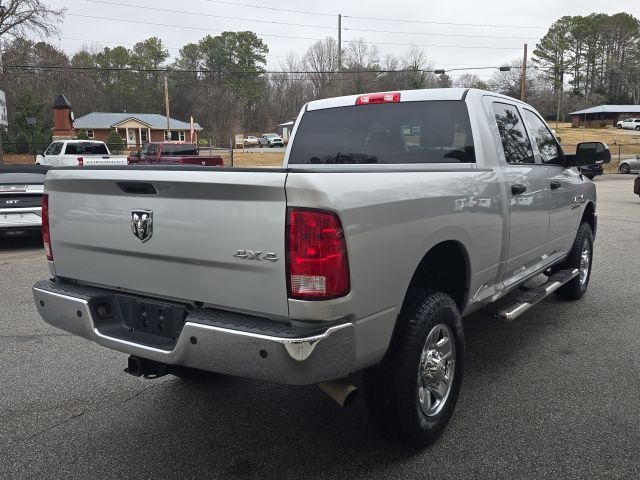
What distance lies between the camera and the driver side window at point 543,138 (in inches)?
191

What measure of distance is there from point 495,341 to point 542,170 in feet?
4.94

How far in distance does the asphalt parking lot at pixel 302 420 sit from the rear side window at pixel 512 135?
1587 mm

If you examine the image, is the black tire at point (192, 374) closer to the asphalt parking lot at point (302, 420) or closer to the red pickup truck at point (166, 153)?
the asphalt parking lot at point (302, 420)

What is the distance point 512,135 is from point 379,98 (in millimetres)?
1079

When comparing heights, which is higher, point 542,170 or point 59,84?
point 59,84

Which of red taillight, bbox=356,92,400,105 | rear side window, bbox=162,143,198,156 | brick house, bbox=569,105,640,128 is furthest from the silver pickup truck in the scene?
brick house, bbox=569,105,640,128

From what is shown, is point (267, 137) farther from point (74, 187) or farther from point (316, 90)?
point (74, 187)

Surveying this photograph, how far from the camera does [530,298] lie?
14.4ft

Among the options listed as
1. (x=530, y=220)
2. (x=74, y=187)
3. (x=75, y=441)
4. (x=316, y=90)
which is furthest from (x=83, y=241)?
(x=316, y=90)

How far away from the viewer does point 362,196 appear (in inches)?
97.8

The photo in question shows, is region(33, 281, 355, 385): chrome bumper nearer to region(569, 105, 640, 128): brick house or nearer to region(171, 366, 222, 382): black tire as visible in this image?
region(171, 366, 222, 382): black tire

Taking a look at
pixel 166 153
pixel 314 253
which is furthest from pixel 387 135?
pixel 166 153

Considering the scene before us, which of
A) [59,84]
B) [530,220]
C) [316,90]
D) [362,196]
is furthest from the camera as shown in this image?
[316,90]

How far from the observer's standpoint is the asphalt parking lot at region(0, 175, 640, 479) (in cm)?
290
